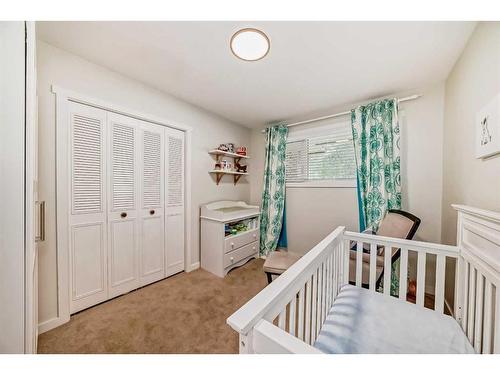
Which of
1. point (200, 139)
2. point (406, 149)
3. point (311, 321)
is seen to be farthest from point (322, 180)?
point (311, 321)

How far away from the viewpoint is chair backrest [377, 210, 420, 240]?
153 centimetres

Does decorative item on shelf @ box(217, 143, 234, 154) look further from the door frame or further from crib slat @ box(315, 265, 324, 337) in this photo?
crib slat @ box(315, 265, 324, 337)

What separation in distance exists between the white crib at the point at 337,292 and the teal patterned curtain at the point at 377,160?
0.80 m

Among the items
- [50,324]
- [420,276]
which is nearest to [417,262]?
[420,276]

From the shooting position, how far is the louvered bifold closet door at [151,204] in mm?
2025

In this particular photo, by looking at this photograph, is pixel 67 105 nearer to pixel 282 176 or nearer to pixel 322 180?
pixel 282 176

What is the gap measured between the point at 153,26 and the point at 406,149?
102 inches

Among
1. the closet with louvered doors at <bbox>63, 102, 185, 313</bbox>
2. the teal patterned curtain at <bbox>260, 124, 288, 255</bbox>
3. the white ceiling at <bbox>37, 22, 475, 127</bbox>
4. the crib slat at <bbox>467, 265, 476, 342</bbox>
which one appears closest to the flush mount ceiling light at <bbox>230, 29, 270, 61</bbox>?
the white ceiling at <bbox>37, 22, 475, 127</bbox>

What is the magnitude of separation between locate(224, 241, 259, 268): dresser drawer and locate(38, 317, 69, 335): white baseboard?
1.47 metres

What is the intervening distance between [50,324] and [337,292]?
2207 millimetres

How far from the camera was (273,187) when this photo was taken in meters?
2.91

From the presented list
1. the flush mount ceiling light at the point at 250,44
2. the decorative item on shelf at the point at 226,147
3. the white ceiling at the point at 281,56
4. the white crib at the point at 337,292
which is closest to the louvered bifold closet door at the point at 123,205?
the white ceiling at the point at 281,56

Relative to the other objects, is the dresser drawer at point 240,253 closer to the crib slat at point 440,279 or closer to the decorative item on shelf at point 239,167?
the decorative item on shelf at point 239,167
